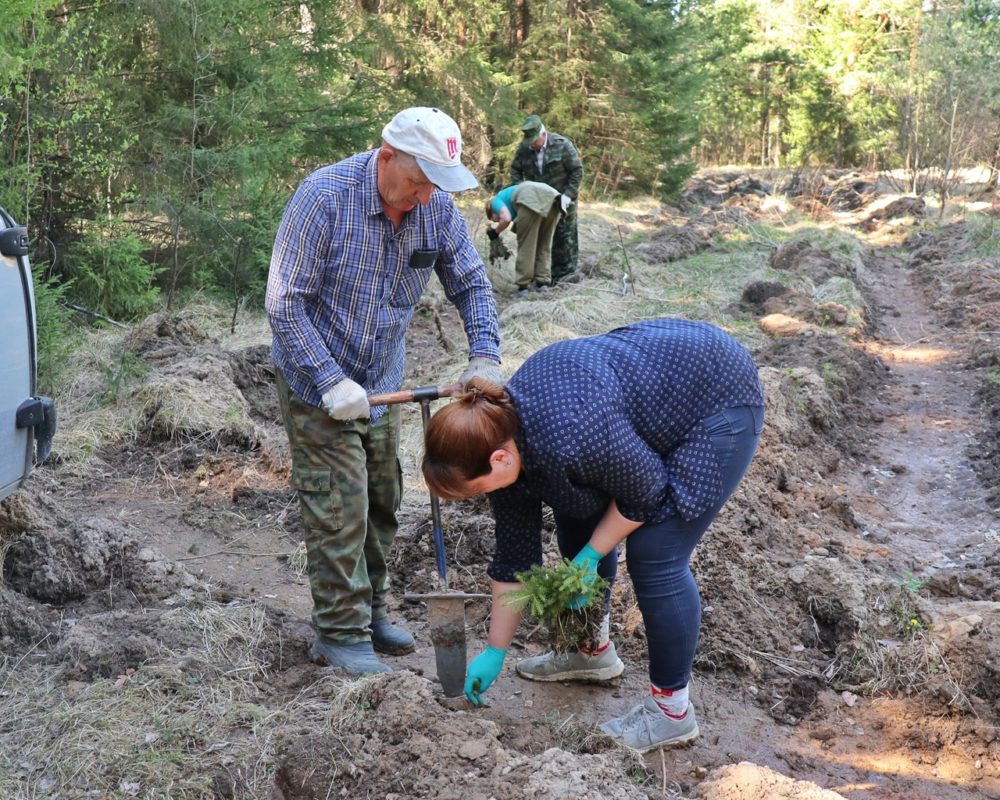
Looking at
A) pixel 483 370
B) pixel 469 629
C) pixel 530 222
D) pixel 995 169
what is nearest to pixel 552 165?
pixel 530 222

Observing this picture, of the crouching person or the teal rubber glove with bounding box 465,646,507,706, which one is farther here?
the teal rubber glove with bounding box 465,646,507,706

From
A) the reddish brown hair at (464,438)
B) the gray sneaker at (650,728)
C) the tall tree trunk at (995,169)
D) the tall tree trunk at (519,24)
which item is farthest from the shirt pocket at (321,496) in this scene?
the tall tree trunk at (995,169)

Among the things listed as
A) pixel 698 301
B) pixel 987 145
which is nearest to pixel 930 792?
pixel 698 301

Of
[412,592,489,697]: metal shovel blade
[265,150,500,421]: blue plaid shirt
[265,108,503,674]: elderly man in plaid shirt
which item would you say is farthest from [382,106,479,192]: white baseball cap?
[412,592,489,697]: metal shovel blade

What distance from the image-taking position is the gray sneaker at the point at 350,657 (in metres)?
3.39

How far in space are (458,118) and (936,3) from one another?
80.0ft

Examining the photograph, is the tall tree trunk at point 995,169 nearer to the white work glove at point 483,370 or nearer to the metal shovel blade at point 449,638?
the white work glove at point 483,370

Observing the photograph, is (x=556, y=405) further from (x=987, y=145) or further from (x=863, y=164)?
(x=863, y=164)

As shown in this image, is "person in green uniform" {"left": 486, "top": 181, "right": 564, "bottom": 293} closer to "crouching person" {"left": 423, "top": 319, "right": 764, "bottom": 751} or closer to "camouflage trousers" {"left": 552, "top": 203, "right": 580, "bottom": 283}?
"camouflage trousers" {"left": 552, "top": 203, "right": 580, "bottom": 283}

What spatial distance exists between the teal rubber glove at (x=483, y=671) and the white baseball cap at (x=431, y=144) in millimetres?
1464

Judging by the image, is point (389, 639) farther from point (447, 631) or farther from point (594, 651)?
point (594, 651)

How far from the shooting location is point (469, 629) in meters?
4.11

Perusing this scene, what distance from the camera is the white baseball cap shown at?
9.55 feet

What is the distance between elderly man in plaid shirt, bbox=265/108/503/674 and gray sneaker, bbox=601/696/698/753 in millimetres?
893
